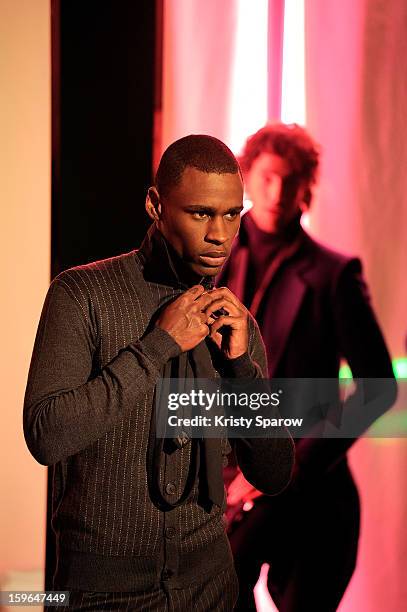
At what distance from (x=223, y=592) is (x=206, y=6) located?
142 cm

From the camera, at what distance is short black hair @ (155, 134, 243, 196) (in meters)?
1.15

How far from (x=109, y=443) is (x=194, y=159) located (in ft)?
1.47

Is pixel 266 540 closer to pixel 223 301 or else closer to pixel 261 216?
pixel 261 216

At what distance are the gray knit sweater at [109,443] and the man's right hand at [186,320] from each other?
18 mm

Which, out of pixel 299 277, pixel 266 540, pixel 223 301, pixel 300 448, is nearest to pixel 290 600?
pixel 266 540

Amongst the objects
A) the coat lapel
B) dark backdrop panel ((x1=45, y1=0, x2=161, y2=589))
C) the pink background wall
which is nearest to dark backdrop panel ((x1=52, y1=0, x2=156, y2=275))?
dark backdrop panel ((x1=45, y1=0, x2=161, y2=589))

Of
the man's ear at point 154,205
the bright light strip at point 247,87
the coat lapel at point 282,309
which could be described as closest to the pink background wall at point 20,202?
the bright light strip at point 247,87

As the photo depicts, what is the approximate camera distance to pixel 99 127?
6.24 feet

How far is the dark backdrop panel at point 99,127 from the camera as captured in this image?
190cm

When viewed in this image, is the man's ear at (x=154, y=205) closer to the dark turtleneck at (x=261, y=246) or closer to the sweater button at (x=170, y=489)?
the sweater button at (x=170, y=489)

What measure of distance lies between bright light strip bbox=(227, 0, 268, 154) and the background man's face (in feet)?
2.57

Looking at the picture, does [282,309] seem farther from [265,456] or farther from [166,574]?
[166,574]

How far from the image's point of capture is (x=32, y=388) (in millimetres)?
1031

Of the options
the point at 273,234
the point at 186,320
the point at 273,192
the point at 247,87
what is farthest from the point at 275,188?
the point at 186,320
